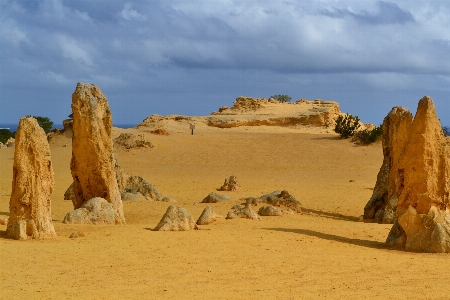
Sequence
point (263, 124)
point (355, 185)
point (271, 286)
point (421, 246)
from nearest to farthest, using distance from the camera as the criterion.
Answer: point (271, 286), point (421, 246), point (355, 185), point (263, 124)

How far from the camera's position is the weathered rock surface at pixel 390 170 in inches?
614

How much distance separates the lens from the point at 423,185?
11.0m

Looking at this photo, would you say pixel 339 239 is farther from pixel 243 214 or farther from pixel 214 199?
pixel 214 199

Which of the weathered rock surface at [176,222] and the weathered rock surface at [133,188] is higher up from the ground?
the weathered rock surface at [133,188]

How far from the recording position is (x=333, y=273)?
8.66m

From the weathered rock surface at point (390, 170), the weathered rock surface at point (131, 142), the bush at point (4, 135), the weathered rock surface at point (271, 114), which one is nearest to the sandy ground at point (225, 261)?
the weathered rock surface at point (390, 170)

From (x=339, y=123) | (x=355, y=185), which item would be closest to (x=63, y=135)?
(x=339, y=123)

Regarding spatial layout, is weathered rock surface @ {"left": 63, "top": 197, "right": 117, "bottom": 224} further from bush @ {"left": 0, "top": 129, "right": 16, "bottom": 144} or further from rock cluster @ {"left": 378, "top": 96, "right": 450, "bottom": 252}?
bush @ {"left": 0, "top": 129, "right": 16, "bottom": 144}

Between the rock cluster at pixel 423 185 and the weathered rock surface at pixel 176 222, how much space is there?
11.9 feet

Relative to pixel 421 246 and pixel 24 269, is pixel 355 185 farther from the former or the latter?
pixel 24 269

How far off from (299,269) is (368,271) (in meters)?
0.98

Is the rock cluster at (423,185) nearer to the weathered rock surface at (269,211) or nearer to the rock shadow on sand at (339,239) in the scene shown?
the rock shadow on sand at (339,239)

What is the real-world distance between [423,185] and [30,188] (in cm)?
669

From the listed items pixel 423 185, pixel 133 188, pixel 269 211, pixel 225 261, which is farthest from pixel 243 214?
pixel 133 188
